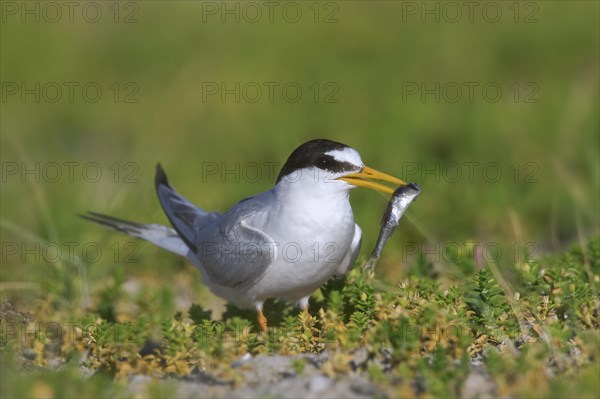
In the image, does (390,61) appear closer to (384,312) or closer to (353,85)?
(353,85)

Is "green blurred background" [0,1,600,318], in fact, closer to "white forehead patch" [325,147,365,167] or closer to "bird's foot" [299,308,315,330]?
"white forehead patch" [325,147,365,167]

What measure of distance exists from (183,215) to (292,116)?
388 cm

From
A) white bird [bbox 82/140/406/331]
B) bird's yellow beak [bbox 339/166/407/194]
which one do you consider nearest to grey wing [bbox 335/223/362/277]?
white bird [bbox 82/140/406/331]

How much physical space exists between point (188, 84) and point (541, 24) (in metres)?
3.93

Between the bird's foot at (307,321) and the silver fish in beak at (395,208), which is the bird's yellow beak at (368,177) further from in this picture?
the bird's foot at (307,321)

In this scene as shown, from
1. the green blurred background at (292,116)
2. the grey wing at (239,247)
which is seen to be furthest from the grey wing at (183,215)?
the green blurred background at (292,116)

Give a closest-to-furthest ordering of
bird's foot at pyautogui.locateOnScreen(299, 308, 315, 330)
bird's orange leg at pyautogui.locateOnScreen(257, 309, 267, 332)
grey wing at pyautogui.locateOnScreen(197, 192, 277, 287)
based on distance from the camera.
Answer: bird's foot at pyautogui.locateOnScreen(299, 308, 315, 330) → grey wing at pyautogui.locateOnScreen(197, 192, 277, 287) → bird's orange leg at pyautogui.locateOnScreen(257, 309, 267, 332)

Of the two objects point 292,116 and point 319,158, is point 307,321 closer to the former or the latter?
point 319,158

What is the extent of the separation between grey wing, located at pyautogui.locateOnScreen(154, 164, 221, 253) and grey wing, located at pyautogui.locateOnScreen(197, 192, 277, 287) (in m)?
0.23

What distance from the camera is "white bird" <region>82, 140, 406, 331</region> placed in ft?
14.8

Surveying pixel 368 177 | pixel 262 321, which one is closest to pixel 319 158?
pixel 368 177

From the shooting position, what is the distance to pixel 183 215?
5602 mm

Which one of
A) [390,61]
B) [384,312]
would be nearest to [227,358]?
[384,312]

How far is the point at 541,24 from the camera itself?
1080 centimetres
